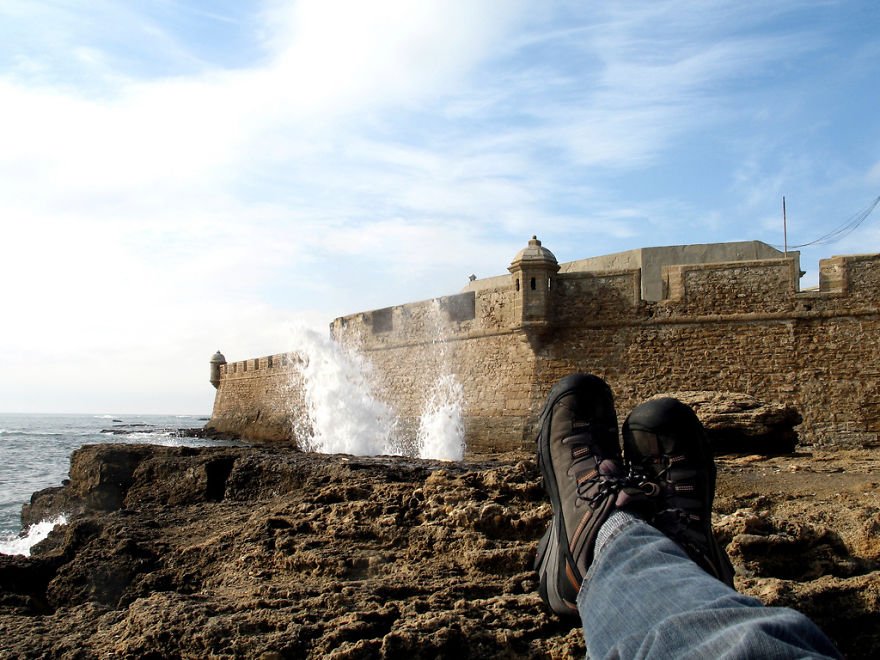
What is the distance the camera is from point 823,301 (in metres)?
11.8

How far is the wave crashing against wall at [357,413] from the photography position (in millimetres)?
15211

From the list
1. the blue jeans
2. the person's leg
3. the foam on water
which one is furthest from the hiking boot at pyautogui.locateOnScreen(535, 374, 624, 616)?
the foam on water

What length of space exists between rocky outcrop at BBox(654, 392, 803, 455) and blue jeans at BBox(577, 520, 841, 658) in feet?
26.1

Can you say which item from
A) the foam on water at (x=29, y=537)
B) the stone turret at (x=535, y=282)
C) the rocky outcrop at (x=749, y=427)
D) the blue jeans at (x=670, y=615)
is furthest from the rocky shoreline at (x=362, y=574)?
the stone turret at (x=535, y=282)

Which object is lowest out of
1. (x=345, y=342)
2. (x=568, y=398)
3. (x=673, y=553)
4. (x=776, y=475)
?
(x=776, y=475)

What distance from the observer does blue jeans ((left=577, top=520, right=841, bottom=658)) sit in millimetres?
1266

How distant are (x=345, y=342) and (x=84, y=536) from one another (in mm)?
15297

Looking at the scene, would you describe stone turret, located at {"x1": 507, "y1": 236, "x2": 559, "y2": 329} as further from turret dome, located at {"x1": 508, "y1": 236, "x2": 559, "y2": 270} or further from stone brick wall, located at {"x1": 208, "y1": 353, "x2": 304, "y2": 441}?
stone brick wall, located at {"x1": 208, "y1": 353, "x2": 304, "y2": 441}

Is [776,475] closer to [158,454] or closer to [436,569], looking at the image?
[436,569]

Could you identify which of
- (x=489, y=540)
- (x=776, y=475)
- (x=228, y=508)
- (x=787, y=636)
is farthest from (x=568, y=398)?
(x=776, y=475)

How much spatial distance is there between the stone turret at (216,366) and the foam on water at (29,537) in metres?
21.9

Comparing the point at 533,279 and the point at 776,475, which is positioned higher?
the point at 533,279

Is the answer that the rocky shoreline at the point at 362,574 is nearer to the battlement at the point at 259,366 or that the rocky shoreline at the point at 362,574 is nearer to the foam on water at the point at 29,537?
the foam on water at the point at 29,537

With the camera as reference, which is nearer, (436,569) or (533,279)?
(436,569)
